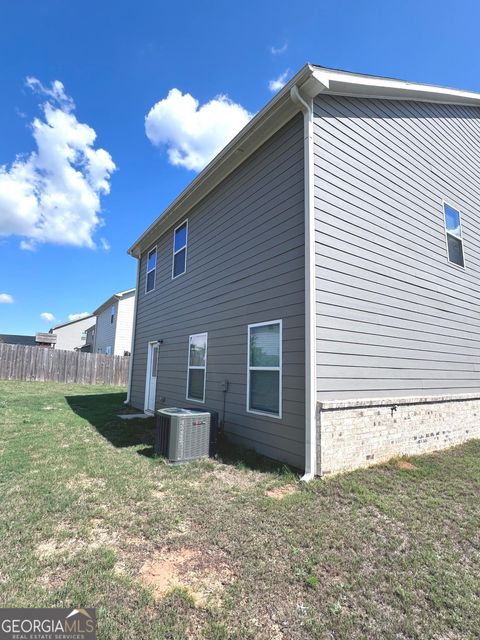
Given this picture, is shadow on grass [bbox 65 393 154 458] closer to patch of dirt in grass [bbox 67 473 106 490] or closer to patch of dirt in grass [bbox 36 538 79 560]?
patch of dirt in grass [bbox 67 473 106 490]

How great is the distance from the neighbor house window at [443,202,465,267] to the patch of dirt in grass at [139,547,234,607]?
23.6ft

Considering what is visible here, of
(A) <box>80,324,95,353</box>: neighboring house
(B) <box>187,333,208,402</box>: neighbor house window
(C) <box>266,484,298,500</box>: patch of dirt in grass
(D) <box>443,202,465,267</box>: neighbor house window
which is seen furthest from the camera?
(A) <box>80,324,95,353</box>: neighboring house

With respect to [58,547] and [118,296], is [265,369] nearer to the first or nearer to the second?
[58,547]

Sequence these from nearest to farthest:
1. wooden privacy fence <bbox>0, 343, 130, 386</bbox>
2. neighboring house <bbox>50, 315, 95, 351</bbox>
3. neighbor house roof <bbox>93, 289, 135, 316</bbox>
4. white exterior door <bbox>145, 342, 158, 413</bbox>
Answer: white exterior door <bbox>145, 342, 158, 413</bbox> < wooden privacy fence <bbox>0, 343, 130, 386</bbox> < neighbor house roof <bbox>93, 289, 135, 316</bbox> < neighboring house <bbox>50, 315, 95, 351</bbox>

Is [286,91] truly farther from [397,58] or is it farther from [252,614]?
[252,614]

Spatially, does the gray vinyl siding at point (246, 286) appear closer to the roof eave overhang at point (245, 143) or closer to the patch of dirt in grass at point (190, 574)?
the roof eave overhang at point (245, 143)

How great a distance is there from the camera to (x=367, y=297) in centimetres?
544

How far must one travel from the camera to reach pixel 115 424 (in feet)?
27.2

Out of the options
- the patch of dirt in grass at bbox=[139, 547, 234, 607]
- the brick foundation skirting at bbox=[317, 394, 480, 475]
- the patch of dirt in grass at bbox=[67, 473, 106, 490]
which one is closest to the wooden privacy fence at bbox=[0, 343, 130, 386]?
the patch of dirt in grass at bbox=[67, 473, 106, 490]

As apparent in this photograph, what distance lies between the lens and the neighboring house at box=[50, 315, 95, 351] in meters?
38.4

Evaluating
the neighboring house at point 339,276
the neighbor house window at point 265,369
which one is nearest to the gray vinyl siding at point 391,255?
the neighboring house at point 339,276

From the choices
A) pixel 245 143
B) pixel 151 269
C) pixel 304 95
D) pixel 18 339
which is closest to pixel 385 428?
pixel 304 95

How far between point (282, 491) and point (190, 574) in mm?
1760

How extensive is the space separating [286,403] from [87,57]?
977cm
